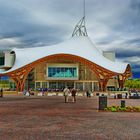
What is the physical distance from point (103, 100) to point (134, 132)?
401 inches

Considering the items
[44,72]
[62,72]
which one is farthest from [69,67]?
[44,72]

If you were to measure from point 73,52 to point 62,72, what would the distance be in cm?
783

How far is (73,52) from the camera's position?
2717 inches

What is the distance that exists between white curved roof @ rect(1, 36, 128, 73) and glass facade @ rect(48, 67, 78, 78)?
535 cm

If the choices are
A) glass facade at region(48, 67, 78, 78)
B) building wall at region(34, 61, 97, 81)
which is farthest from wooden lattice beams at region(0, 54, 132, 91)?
glass facade at region(48, 67, 78, 78)

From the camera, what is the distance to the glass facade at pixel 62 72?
245 ft

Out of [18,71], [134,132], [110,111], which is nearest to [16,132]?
[134,132]

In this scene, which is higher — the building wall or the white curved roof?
the white curved roof

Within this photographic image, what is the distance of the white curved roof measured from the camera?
6862 centimetres

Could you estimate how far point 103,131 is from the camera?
477 inches

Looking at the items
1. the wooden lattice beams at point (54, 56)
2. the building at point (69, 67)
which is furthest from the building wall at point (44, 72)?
the wooden lattice beams at point (54, 56)

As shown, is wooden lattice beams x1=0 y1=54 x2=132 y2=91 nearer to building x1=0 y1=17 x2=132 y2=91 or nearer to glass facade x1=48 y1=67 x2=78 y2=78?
building x1=0 y1=17 x2=132 y2=91

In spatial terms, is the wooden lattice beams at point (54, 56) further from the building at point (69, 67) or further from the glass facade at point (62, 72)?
the glass facade at point (62, 72)

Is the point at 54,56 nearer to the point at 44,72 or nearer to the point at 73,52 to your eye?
the point at 73,52
